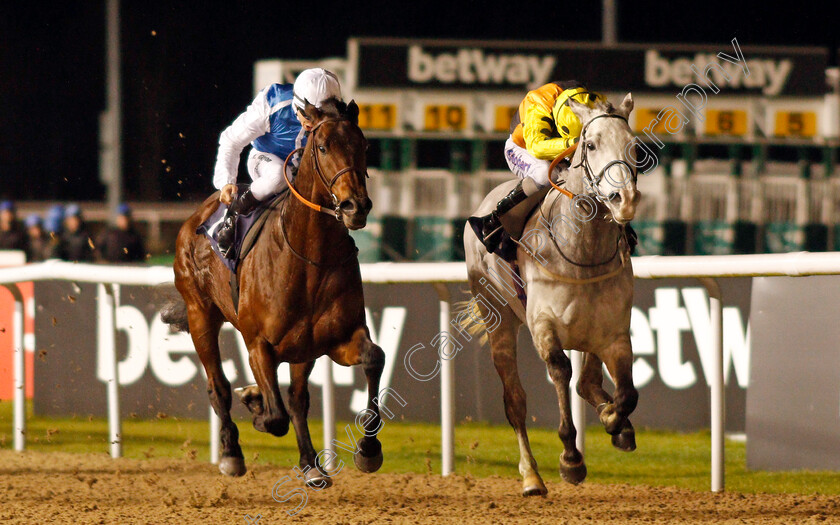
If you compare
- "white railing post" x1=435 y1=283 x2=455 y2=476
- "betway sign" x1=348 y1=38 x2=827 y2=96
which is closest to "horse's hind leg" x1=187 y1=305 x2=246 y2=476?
"white railing post" x1=435 y1=283 x2=455 y2=476

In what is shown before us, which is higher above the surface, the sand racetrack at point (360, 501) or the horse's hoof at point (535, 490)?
the horse's hoof at point (535, 490)

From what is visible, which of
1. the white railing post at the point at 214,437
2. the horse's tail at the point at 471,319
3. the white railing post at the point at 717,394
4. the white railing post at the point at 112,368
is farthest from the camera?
the white railing post at the point at 112,368

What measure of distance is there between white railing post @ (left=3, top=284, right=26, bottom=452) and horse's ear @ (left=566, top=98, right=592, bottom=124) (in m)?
3.73

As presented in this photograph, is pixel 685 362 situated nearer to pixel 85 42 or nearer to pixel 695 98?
pixel 695 98

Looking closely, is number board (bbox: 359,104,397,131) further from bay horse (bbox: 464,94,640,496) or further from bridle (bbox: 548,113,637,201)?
bridle (bbox: 548,113,637,201)

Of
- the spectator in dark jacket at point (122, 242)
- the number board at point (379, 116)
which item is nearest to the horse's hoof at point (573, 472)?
the spectator in dark jacket at point (122, 242)

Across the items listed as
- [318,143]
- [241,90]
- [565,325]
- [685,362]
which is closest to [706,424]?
[685,362]

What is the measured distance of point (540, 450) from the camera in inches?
242

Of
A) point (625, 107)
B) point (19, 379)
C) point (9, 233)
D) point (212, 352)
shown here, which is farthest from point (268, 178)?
point (9, 233)

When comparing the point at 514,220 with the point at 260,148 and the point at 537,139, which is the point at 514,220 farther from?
the point at 260,148

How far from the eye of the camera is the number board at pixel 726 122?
544 inches

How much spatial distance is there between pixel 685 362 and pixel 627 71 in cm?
735

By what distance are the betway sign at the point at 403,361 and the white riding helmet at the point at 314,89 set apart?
7.94ft

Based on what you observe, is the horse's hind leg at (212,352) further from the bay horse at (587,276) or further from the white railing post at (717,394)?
the white railing post at (717,394)
